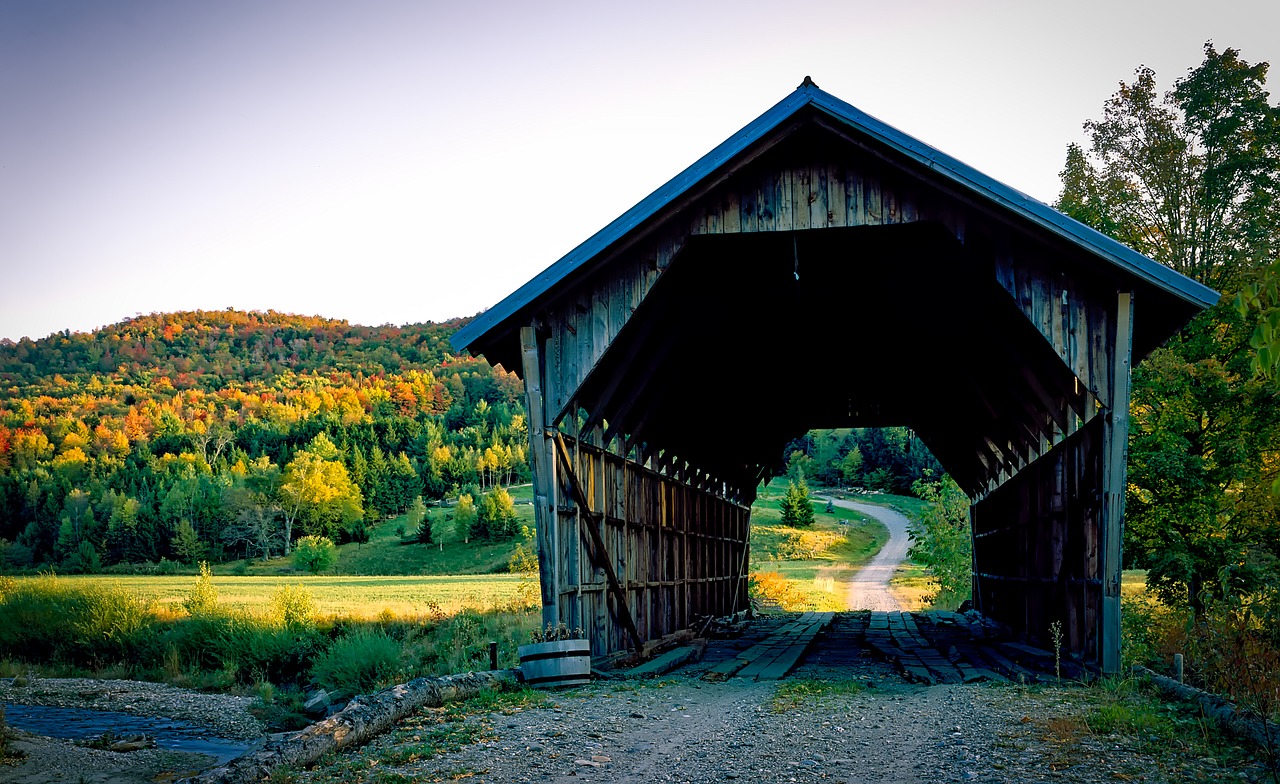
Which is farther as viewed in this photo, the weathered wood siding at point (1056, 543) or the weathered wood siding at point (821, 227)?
the weathered wood siding at point (1056, 543)

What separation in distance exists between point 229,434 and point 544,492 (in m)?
89.6

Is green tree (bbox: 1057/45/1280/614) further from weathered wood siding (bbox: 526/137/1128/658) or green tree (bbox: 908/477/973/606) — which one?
green tree (bbox: 908/477/973/606)

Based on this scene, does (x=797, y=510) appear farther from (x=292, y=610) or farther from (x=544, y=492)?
(x=544, y=492)

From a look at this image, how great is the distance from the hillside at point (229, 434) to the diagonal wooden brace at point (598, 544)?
36.2 meters

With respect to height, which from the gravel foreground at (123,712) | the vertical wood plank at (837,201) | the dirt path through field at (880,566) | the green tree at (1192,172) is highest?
the green tree at (1192,172)

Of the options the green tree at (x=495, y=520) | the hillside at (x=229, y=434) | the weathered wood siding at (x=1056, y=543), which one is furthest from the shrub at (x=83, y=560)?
the weathered wood siding at (x=1056, y=543)

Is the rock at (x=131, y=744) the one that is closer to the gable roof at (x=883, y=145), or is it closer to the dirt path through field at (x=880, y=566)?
the gable roof at (x=883, y=145)

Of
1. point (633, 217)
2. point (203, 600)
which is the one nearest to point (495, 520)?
point (203, 600)

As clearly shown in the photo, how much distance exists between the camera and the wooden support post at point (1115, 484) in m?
8.56

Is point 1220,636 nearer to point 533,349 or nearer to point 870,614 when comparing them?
point 533,349

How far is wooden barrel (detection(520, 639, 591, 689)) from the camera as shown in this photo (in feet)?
28.7

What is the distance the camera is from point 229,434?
295ft

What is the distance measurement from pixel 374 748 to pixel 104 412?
81.6 m

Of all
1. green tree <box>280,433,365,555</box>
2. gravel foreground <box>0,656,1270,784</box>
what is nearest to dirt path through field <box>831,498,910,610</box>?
gravel foreground <box>0,656,1270,784</box>
